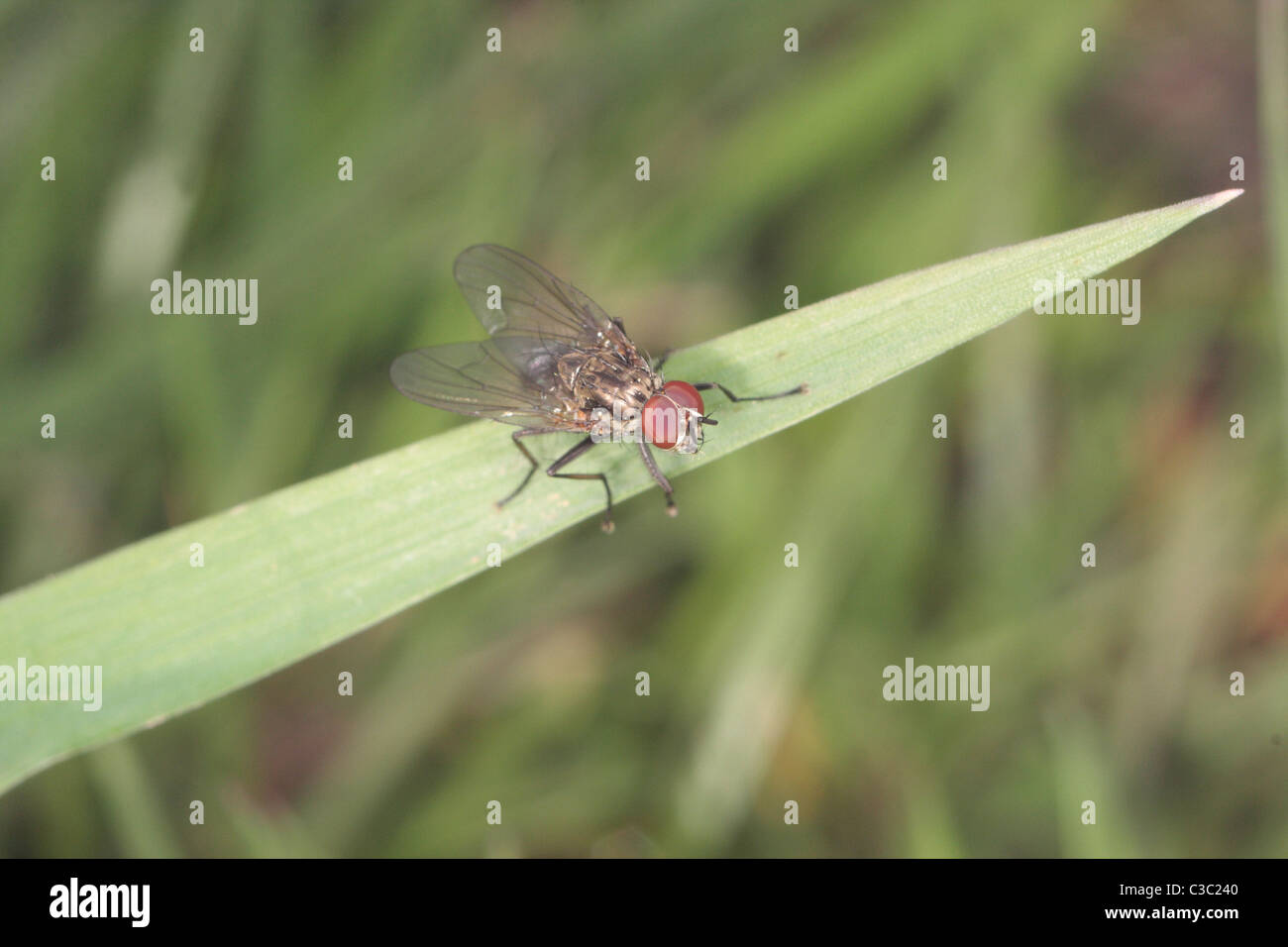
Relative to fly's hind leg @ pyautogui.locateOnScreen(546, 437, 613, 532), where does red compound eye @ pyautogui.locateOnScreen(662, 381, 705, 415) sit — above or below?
above

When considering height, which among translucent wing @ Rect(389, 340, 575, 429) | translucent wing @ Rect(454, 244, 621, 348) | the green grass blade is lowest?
the green grass blade

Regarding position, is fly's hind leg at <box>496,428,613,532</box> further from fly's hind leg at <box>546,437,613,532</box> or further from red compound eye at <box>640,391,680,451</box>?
red compound eye at <box>640,391,680,451</box>

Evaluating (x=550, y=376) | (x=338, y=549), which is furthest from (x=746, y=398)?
(x=338, y=549)

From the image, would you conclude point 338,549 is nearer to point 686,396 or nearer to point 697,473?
point 686,396

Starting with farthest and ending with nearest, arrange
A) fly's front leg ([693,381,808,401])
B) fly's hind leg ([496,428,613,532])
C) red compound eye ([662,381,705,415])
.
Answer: red compound eye ([662,381,705,415]), fly's hind leg ([496,428,613,532]), fly's front leg ([693,381,808,401])

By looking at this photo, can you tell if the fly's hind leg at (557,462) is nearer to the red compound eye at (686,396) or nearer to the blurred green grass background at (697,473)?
the red compound eye at (686,396)

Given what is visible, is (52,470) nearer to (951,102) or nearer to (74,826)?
(74,826)

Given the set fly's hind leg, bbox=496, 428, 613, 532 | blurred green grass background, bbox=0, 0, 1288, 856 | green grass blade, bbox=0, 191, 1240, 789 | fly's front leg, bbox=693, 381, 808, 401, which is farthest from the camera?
blurred green grass background, bbox=0, 0, 1288, 856

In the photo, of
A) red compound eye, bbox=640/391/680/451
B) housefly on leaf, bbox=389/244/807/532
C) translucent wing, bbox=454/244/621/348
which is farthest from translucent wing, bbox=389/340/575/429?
red compound eye, bbox=640/391/680/451
